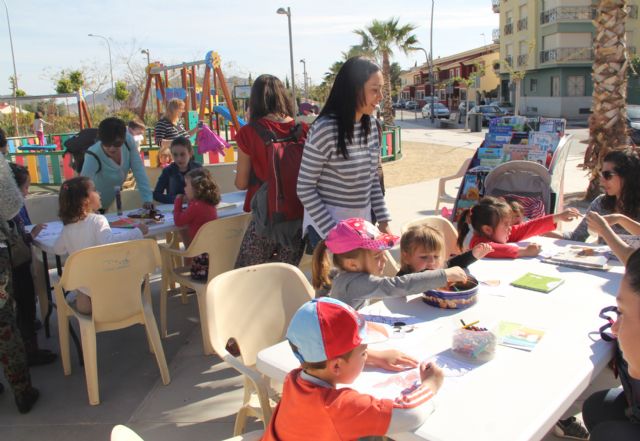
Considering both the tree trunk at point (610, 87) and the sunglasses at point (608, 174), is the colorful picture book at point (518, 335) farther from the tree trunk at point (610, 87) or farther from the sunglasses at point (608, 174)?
the tree trunk at point (610, 87)

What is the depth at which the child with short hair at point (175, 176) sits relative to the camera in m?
5.22

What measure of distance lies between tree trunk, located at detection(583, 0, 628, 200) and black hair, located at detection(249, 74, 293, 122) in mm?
6361

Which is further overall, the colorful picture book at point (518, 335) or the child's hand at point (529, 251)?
the child's hand at point (529, 251)

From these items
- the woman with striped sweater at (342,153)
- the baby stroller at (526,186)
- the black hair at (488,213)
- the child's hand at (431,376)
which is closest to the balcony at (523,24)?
the baby stroller at (526,186)

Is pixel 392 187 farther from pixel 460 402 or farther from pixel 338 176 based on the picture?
pixel 460 402

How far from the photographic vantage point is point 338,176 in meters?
3.05

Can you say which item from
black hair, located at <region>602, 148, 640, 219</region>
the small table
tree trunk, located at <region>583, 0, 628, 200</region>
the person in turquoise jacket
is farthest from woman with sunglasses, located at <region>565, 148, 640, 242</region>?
tree trunk, located at <region>583, 0, 628, 200</region>

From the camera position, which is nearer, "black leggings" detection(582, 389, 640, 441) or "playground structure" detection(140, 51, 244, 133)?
"black leggings" detection(582, 389, 640, 441)

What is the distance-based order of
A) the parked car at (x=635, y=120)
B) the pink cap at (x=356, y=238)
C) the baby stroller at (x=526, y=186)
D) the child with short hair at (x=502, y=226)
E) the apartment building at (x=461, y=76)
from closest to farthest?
1. the pink cap at (x=356, y=238)
2. the child with short hair at (x=502, y=226)
3. the baby stroller at (x=526, y=186)
4. the parked car at (x=635, y=120)
5. the apartment building at (x=461, y=76)

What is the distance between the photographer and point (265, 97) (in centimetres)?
338

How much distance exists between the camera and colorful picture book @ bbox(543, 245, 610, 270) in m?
2.87

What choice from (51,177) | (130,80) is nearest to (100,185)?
(51,177)

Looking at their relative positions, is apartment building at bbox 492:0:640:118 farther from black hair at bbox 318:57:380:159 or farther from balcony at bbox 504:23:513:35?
black hair at bbox 318:57:380:159

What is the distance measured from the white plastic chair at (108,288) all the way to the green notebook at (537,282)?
213cm
